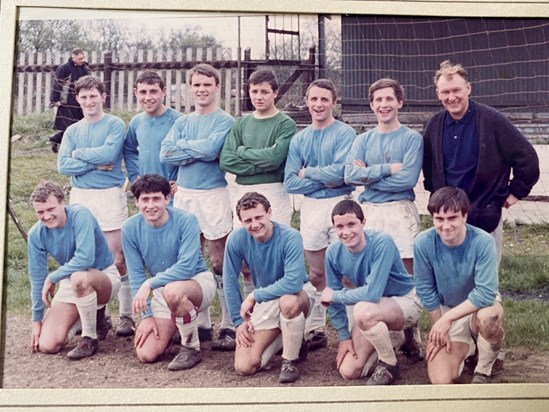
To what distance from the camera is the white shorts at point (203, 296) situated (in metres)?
4.47

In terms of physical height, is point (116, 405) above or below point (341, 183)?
below

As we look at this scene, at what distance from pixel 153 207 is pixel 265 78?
101 centimetres

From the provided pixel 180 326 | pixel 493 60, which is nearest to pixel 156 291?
pixel 180 326

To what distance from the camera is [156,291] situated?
14.7ft

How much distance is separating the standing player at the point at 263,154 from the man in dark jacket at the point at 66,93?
3.10 ft

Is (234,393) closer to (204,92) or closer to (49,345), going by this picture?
(49,345)

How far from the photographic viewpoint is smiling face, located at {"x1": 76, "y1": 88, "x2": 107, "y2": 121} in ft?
15.0

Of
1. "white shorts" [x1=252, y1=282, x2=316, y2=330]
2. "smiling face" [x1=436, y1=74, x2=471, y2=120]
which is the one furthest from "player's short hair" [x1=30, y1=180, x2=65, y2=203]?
"smiling face" [x1=436, y1=74, x2=471, y2=120]

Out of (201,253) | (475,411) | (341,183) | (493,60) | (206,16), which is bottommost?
(475,411)

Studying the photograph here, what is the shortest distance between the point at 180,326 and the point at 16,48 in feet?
6.35

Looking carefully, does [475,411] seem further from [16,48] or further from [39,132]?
[16,48]

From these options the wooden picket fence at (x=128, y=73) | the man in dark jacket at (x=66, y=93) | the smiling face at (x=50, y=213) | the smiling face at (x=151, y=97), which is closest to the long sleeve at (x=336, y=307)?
the wooden picket fence at (x=128, y=73)

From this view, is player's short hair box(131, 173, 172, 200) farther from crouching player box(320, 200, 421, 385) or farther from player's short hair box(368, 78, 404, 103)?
player's short hair box(368, 78, 404, 103)

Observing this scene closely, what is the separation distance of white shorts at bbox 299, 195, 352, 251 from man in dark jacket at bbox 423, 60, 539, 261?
23.1 inches
